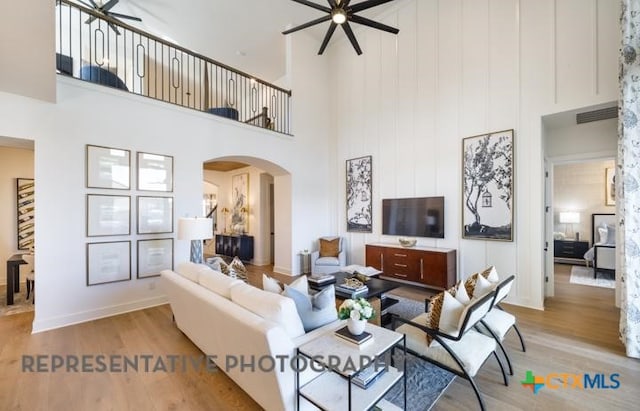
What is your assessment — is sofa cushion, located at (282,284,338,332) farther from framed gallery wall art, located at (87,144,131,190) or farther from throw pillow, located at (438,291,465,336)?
framed gallery wall art, located at (87,144,131,190)

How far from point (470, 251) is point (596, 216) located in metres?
4.85

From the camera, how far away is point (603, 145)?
401 cm

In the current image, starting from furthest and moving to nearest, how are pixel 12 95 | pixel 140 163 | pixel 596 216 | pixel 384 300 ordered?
pixel 596 216 < pixel 140 163 < pixel 384 300 < pixel 12 95

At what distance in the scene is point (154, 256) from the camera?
4164mm

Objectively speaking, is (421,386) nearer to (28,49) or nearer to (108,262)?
(108,262)

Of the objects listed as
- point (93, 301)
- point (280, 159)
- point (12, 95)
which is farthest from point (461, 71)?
point (93, 301)

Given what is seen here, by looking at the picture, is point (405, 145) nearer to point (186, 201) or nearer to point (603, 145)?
point (603, 145)

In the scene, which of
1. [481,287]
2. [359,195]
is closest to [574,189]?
[359,195]

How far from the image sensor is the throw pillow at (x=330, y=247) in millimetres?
5984

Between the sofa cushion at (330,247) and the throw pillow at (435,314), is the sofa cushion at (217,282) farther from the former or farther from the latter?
the sofa cushion at (330,247)

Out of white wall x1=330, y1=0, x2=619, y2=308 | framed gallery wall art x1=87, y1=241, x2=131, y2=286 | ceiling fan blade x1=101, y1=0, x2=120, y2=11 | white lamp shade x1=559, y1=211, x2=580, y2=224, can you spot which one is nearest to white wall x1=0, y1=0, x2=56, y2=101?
framed gallery wall art x1=87, y1=241, x2=131, y2=286

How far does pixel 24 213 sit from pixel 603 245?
11.3 meters

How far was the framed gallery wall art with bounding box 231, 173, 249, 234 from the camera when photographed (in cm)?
801

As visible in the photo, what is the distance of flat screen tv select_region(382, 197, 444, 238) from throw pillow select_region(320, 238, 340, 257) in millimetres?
1086
